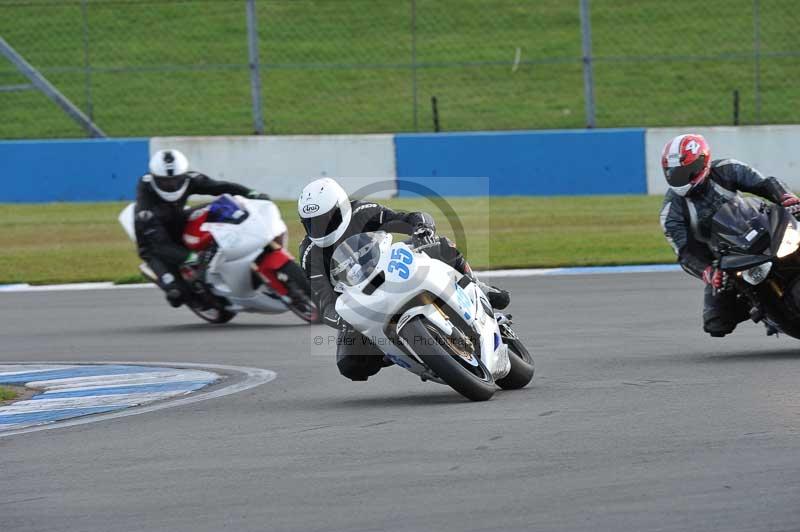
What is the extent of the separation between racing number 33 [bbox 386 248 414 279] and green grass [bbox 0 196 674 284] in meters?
8.91

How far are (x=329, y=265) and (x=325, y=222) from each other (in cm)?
26

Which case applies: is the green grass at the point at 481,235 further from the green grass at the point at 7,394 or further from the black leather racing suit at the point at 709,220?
the green grass at the point at 7,394

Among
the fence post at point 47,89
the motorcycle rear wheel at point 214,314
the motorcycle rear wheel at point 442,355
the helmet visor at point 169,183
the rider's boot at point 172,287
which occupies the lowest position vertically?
A: the motorcycle rear wheel at point 214,314

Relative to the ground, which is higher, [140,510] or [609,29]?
[609,29]

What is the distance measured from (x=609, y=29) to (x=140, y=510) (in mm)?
27016

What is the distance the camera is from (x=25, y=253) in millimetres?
19016

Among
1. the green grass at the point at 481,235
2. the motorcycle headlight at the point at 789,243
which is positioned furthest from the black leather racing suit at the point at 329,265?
the green grass at the point at 481,235

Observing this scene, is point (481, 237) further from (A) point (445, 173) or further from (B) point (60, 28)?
(B) point (60, 28)

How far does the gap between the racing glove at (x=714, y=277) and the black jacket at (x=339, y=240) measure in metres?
2.14

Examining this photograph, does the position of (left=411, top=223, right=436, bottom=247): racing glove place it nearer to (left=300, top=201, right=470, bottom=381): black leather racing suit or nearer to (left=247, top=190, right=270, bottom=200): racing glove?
(left=300, top=201, right=470, bottom=381): black leather racing suit

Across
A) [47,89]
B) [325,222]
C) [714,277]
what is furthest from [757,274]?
[47,89]

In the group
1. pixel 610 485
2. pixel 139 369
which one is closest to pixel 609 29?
pixel 139 369

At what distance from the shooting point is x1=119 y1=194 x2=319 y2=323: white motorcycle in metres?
12.5

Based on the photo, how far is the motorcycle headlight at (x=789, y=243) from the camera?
9.11 meters
